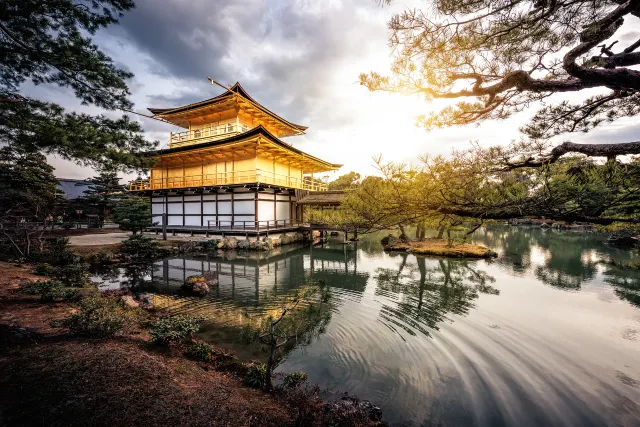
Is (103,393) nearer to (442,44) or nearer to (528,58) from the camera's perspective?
(442,44)

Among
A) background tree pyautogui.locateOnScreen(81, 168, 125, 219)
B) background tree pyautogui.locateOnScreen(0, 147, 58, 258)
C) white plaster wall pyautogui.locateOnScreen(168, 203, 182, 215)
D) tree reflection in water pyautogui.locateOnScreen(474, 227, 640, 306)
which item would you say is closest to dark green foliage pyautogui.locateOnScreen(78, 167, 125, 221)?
background tree pyautogui.locateOnScreen(81, 168, 125, 219)

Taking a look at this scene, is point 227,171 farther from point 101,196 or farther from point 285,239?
point 101,196

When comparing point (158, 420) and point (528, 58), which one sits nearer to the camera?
point (158, 420)

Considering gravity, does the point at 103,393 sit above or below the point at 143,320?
above

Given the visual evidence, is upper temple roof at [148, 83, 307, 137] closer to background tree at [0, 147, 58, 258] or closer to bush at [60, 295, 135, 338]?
background tree at [0, 147, 58, 258]

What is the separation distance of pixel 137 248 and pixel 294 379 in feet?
42.4

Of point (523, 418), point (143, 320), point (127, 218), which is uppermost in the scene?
point (127, 218)

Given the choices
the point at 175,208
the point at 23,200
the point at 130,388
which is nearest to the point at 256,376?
the point at 130,388

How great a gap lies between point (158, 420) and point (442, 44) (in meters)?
5.42

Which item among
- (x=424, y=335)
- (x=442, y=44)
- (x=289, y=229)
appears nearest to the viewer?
(x=442, y=44)

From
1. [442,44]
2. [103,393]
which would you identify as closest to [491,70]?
[442,44]

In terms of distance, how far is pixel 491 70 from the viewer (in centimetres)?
346

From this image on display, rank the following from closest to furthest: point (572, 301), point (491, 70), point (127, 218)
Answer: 1. point (491, 70)
2. point (572, 301)
3. point (127, 218)

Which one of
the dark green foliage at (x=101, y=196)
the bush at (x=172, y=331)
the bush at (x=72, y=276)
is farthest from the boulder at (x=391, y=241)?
the dark green foliage at (x=101, y=196)
